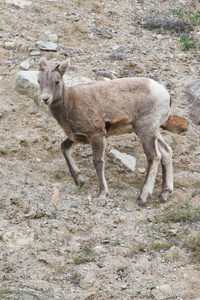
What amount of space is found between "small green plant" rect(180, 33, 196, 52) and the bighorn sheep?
5.18m

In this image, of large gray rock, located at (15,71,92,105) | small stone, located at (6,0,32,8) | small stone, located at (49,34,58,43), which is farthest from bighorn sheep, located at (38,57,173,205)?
small stone, located at (6,0,32,8)

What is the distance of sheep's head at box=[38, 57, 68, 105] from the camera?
8172 millimetres

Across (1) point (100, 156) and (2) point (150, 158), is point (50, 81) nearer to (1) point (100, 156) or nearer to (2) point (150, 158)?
(1) point (100, 156)

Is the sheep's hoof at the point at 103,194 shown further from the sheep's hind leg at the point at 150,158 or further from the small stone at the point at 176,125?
the small stone at the point at 176,125

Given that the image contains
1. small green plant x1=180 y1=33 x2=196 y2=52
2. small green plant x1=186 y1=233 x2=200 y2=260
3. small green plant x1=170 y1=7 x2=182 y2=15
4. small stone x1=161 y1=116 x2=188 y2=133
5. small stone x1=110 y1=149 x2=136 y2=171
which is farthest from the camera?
small green plant x1=170 y1=7 x2=182 y2=15

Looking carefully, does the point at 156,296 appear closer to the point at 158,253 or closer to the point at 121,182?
the point at 158,253

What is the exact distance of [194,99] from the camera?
38.2 ft

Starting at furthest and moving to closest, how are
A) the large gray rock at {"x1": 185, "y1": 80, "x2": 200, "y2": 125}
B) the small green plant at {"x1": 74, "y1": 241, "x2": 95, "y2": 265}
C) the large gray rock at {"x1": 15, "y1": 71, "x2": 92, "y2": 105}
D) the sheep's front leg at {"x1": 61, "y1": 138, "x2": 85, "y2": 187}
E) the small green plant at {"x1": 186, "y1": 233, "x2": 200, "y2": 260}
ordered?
the large gray rock at {"x1": 185, "y1": 80, "x2": 200, "y2": 125}
the large gray rock at {"x1": 15, "y1": 71, "x2": 92, "y2": 105}
the sheep's front leg at {"x1": 61, "y1": 138, "x2": 85, "y2": 187}
the small green plant at {"x1": 186, "y1": 233, "x2": 200, "y2": 260}
the small green plant at {"x1": 74, "y1": 241, "x2": 95, "y2": 265}

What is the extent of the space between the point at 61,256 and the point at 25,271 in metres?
0.64

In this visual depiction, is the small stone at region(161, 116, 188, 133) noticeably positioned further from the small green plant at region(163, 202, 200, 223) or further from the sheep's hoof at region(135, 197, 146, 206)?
the small green plant at region(163, 202, 200, 223)

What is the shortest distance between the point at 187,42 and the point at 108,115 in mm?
6159

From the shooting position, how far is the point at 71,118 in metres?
8.70

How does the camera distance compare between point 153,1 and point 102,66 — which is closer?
point 102,66

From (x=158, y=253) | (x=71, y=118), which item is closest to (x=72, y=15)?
(x=71, y=118)
